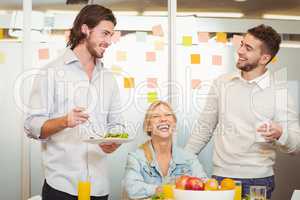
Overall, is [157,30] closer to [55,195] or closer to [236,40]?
[236,40]

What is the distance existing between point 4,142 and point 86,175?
138 cm

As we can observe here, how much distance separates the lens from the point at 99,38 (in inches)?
97.3

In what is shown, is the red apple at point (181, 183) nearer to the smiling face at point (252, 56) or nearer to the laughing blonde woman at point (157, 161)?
the laughing blonde woman at point (157, 161)

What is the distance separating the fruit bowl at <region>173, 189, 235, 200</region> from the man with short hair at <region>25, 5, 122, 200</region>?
0.56 m

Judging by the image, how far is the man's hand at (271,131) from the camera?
2711 millimetres

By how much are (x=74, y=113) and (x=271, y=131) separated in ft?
3.41

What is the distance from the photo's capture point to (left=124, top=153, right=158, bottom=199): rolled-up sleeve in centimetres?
243

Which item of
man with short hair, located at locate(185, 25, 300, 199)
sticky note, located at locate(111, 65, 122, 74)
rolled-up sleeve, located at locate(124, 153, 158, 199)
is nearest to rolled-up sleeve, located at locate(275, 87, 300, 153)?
man with short hair, located at locate(185, 25, 300, 199)

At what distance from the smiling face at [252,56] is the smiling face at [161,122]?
1.71 ft

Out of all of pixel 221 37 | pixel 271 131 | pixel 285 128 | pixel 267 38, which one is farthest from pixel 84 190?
pixel 221 37

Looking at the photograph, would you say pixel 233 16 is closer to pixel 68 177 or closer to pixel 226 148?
pixel 226 148

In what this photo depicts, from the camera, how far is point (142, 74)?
12.0 feet

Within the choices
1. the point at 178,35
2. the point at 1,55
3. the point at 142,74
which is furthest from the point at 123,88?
the point at 1,55

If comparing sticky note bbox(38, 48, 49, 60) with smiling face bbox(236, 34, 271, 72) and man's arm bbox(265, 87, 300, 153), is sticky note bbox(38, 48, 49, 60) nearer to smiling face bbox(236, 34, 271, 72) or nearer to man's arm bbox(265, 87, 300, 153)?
smiling face bbox(236, 34, 271, 72)
